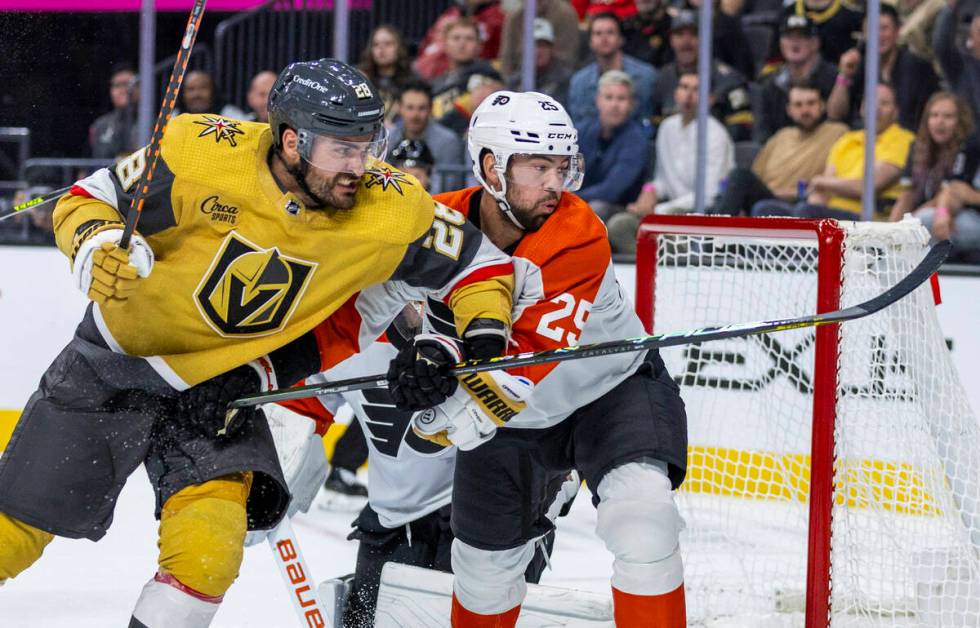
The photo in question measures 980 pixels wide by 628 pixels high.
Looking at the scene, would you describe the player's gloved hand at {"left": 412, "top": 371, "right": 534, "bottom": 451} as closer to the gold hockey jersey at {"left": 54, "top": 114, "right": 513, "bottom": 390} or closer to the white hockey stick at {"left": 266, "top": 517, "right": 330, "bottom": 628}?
the gold hockey jersey at {"left": 54, "top": 114, "right": 513, "bottom": 390}

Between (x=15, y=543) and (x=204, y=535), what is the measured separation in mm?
322

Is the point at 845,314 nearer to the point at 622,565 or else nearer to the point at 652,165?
the point at 622,565

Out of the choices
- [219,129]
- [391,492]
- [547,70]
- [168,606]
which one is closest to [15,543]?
[168,606]

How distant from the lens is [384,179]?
2.27 m

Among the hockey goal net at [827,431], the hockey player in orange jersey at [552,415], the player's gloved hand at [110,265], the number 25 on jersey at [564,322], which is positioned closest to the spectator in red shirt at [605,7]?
the hockey goal net at [827,431]

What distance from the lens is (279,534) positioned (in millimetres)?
2336

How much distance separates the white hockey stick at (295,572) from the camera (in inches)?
92.0

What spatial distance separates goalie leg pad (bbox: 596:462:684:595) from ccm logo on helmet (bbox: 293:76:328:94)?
85 cm

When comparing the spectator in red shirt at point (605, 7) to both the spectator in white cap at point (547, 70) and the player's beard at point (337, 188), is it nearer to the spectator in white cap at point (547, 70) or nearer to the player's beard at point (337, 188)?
the spectator in white cap at point (547, 70)

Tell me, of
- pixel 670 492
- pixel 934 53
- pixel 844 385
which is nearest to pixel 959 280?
pixel 934 53

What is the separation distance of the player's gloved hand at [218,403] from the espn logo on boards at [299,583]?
268 millimetres

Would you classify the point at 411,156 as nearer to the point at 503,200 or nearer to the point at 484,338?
the point at 503,200

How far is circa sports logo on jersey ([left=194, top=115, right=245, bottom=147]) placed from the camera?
7.20 ft

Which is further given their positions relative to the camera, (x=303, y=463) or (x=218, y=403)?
(x=303, y=463)
